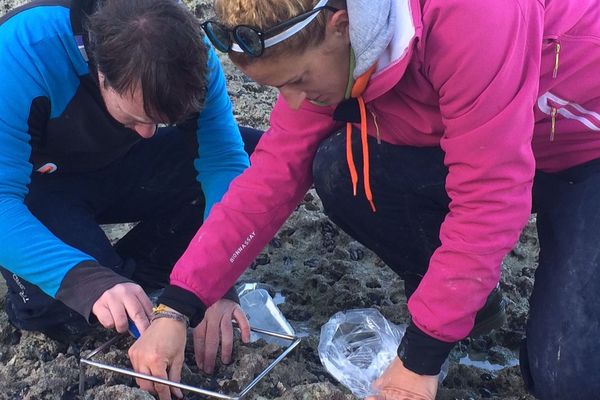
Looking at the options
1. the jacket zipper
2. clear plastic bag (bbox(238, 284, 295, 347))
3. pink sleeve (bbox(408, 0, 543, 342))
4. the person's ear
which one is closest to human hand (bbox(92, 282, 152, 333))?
clear plastic bag (bbox(238, 284, 295, 347))

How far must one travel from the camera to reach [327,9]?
5.08 feet

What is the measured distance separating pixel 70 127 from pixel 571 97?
140cm

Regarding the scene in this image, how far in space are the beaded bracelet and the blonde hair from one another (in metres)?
0.69

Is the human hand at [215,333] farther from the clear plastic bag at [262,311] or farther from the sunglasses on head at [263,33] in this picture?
the sunglasses on head at [263,33]

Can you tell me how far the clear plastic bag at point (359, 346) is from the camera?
221 cm

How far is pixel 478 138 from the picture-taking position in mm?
1650

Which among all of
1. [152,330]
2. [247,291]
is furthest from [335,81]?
[247,291]

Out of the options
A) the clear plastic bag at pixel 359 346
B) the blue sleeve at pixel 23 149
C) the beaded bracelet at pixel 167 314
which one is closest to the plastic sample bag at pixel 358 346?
the clear plastic bag at pixel 359 346

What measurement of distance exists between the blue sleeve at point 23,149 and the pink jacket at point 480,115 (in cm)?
34

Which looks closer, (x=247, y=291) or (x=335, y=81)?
(x=335, y=81)

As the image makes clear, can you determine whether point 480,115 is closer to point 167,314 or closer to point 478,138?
point 478,138

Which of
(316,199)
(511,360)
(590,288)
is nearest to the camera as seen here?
(590,288)

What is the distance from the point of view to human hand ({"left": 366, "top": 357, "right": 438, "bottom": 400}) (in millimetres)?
1748

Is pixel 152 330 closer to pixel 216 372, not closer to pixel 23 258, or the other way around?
pixel 216 372
